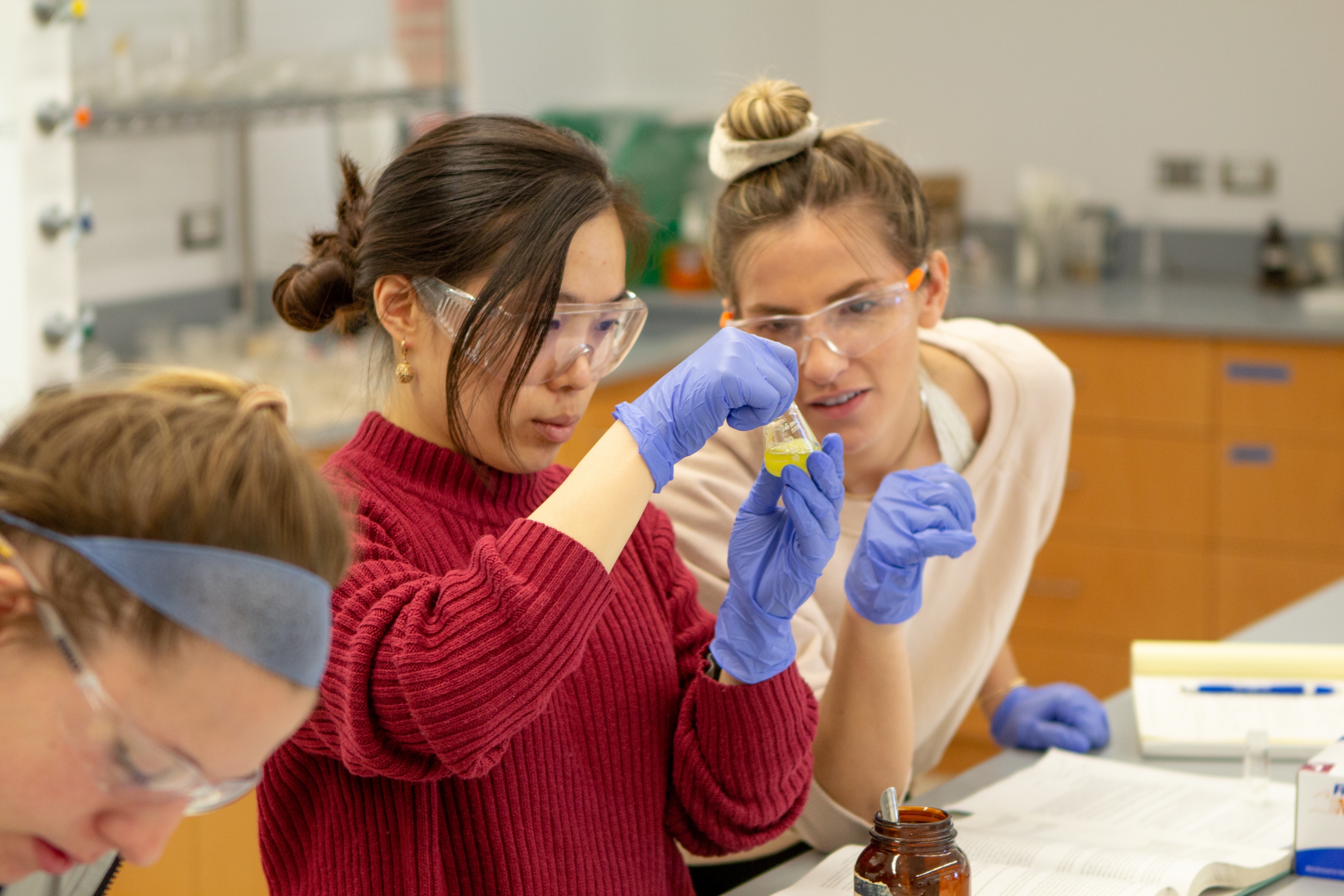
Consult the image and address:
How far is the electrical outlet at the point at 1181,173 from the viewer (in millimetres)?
4426

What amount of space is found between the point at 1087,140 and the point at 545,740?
3.85 meters

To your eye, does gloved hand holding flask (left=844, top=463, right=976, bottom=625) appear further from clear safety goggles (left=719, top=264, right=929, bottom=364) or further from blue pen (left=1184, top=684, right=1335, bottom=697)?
blue pen (left=1184, top=684, right=1335, bottom=697)

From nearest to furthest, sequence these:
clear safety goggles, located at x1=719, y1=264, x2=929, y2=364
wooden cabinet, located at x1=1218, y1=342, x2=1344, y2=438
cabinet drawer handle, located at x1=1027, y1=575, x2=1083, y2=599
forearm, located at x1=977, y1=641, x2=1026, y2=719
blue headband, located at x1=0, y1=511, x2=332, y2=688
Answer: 1. blue headband, located at x1=0, y1=511, x2=332, y2=688
2. clear safety goggles, located at x1=719, y1=264, x2=929, y2=364
3. forearm, located at x1=977, y1=641, x2=1026, y2=719
4. wooden cabinet, located at x1=1218, y1=342, x2=1344, y2=438
5. cabinet drawer handle, located at x1=1027, y1=575, x2=1083, y2=599

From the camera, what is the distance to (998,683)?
6.43 ft

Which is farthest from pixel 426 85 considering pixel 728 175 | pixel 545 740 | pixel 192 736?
pixel 192 736

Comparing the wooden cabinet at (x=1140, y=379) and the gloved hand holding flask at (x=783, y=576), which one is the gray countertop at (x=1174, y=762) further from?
the wooden cabinet at (x=1140, y=379)

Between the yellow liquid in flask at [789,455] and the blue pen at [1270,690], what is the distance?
77 cm

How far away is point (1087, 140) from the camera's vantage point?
4.57 metres

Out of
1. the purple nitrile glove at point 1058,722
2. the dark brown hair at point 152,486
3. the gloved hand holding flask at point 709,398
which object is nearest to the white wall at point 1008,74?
the purple nitrile glove at point 1058,722

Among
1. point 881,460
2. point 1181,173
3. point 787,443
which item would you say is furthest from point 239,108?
point 1181,173

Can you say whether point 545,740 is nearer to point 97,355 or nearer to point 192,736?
point 192,736

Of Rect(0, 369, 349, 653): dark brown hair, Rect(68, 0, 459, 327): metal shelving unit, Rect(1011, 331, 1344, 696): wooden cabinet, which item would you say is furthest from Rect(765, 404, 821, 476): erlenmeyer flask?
Rect(1011, 331, 1344, 696): wooden cabinet

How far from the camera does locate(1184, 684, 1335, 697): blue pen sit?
69.5 inches

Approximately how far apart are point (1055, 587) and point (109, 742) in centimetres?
350
